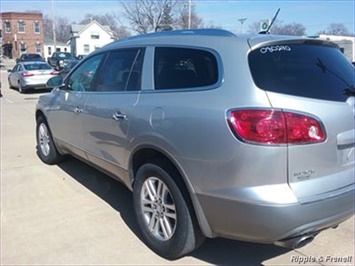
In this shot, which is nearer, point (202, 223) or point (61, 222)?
point (202, 223)

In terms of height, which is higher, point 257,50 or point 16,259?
point 257,50

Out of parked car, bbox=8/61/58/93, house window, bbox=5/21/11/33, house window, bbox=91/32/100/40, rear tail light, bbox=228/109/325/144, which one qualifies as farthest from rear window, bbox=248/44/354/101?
house window, bbox=5/21/11/33

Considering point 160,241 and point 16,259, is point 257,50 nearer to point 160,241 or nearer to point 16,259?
point 160,241

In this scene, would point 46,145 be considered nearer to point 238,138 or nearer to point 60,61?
point 238,138

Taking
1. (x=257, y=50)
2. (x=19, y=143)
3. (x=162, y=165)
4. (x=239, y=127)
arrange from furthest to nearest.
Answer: (x=19, y=143)
(x=162, y=165)
(x=257, y=50)
(x=239, y=127)

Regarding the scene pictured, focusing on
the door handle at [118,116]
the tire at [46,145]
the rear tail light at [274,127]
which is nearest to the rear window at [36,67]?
the tire at [46,145]

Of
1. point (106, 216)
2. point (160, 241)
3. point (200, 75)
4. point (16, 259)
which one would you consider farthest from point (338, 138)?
point (16, 259)

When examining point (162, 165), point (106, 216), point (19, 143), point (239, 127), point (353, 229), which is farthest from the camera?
point (19, 143)

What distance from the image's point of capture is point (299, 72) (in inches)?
108

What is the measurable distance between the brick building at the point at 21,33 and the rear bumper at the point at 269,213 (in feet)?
247

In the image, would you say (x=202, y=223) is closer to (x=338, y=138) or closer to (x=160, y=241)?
(x=160, y=241)

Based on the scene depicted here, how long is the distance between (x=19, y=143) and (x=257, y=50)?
619 centimetres

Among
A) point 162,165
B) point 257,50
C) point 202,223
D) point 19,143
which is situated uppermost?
point 257,50

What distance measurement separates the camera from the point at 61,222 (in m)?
4.03
